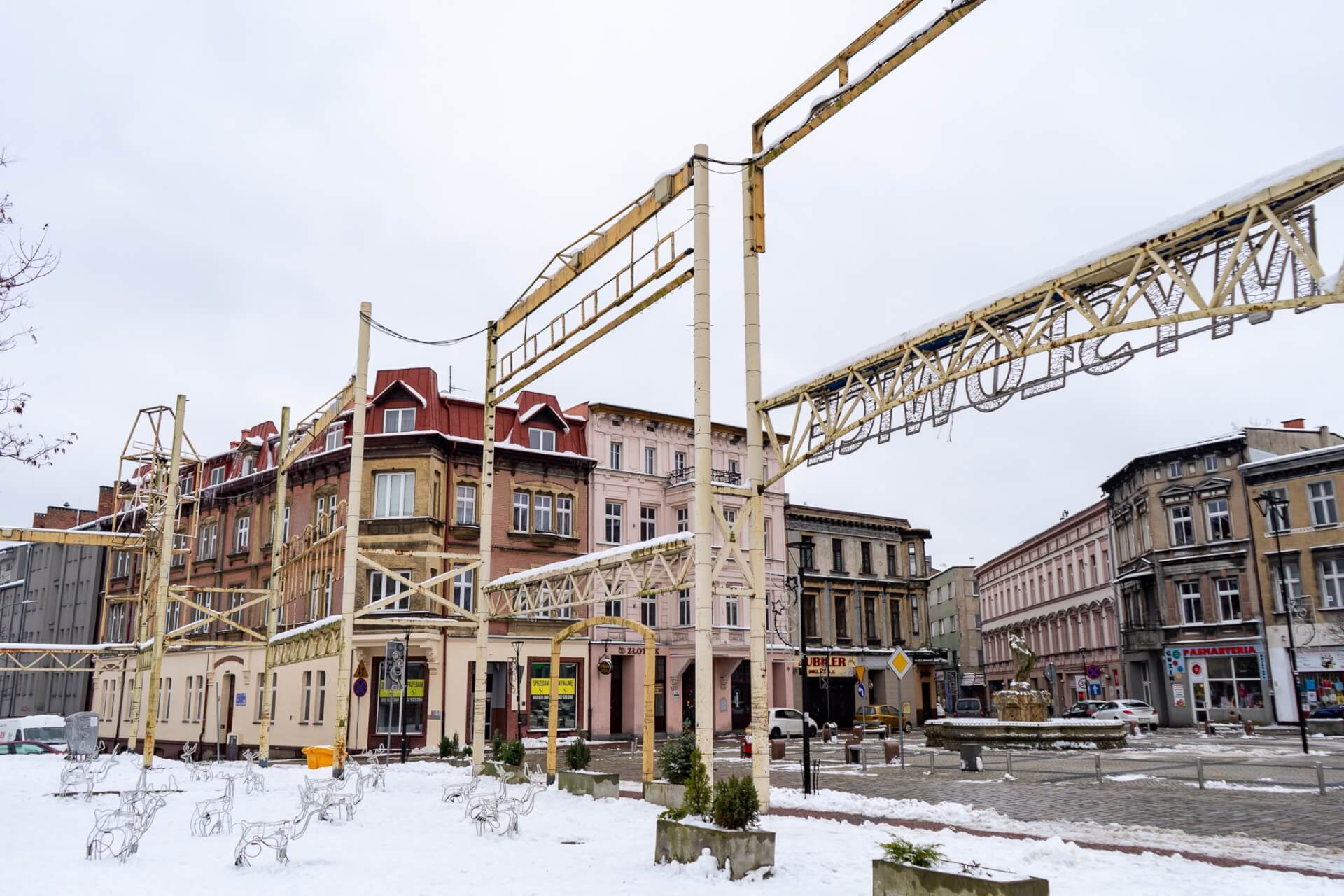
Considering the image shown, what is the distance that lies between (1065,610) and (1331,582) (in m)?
23.4

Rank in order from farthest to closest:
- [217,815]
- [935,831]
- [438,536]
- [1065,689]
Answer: [1065,689] → [438,536] → [217,815] → [935,831]

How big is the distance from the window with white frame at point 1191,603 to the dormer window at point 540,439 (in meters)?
33.4

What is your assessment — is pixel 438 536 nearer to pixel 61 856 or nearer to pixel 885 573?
pixel 61 856

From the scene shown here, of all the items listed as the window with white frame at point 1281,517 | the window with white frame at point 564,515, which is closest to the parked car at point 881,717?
the window with white frame at point 564,515

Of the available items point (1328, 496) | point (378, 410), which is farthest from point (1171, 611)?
point (378, 410)

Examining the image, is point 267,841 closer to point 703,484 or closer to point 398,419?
point 703,484

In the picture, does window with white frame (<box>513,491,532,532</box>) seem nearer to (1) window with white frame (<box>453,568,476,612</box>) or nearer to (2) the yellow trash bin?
(1) window with white frame (<box>453,568,476,612</box>)

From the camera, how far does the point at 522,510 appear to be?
43.7 m

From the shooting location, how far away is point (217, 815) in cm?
1744

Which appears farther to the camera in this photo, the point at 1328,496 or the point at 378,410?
the point at 1328,496

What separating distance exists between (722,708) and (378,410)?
20818 mm

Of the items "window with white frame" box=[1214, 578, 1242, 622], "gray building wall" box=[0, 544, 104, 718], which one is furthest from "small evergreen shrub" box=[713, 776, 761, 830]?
"gray building wall" box=[0, 544, 104, 718]

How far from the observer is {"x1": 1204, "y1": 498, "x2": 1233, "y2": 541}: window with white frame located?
1977 inches

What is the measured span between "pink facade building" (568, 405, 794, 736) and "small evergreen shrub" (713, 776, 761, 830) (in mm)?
32046
